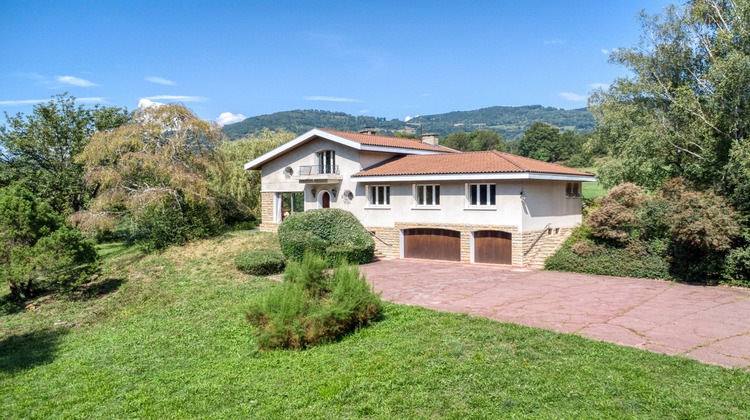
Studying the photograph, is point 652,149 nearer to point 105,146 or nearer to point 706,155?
point 706,155

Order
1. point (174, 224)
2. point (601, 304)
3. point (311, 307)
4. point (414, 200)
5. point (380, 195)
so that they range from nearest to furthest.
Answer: point (311, 307)
point (601, 304)
point (414, 200)
point (174, 224)
point (380, 195)

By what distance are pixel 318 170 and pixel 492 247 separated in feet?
34.5

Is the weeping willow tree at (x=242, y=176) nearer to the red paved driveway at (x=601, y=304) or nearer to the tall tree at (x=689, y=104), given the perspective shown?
the red paved driveway at (x=601, y=304)

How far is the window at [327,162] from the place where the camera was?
25.5 m

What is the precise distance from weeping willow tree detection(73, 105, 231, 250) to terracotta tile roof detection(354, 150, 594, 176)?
8.21 meters

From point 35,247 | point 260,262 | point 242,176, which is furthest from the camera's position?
point 242,176

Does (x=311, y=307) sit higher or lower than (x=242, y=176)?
lower

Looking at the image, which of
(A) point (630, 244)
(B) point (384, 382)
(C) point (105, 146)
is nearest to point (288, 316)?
(B) point (384, 382)

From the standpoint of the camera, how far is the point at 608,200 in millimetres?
19000

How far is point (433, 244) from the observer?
21.9 metres

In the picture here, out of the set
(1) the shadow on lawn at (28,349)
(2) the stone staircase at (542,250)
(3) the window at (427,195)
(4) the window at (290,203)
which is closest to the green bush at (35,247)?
(1) the shadow on lawn at (28,349)

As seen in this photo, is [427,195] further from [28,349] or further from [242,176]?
[242,176]

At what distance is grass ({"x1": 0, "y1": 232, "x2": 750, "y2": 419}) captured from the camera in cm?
641

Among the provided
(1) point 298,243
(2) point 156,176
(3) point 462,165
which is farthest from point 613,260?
(2) point 156,176
